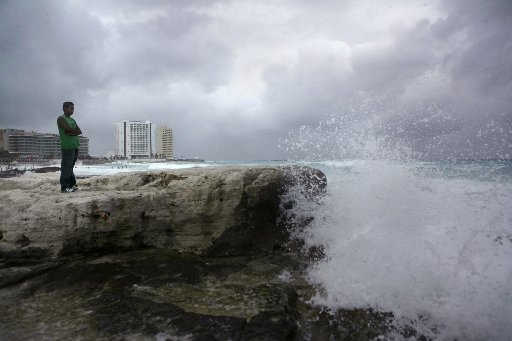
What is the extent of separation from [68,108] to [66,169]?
1083mm

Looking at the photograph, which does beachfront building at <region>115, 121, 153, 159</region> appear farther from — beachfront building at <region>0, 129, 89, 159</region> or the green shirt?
the green shirt

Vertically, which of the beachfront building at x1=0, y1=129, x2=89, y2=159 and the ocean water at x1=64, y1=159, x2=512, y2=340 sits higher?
the beachfront building at x1=0, y1=129, x2=89, y2=159

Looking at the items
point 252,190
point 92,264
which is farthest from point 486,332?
point 92,264

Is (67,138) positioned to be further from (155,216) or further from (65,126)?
(155,216)

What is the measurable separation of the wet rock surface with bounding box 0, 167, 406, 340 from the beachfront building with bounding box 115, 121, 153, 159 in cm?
9098

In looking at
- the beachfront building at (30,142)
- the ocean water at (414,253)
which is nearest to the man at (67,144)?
the ocean water at (414,253)

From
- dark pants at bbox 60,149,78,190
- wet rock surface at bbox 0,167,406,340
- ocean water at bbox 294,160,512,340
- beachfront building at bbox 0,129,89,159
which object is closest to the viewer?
wet rock surface at bbox 0,167,406,340

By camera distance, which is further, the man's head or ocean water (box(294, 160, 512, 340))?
the man's head

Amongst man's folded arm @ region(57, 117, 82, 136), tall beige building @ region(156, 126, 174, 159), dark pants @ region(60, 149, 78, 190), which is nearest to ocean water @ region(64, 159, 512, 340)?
dark pants @ region(60, 149, 78, 190)

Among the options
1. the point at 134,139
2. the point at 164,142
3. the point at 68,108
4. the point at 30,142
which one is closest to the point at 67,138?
the point at 68,108

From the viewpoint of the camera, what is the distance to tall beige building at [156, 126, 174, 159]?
97.7 meters

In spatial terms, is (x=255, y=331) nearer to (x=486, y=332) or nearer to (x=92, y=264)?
A: (x=486, y=332)

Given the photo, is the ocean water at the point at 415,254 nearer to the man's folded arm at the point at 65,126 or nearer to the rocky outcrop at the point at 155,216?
the rocky outcrop at the point at 155,216

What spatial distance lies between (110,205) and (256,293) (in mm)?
2541
